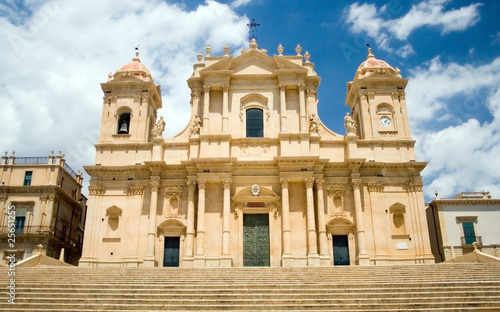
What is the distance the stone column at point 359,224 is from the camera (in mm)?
24928

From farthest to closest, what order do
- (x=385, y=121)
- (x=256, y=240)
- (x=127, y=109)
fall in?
(x=127, y=109), (x=385, y=121), (x=256, y=240)

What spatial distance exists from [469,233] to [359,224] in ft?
41.2

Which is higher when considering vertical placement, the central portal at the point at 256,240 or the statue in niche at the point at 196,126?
the statue in niche at the point at 196,126

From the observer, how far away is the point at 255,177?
26.8m

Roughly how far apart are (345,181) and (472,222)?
13.0 metres

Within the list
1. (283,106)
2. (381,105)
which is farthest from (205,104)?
(381,105)

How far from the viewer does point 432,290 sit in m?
13.8

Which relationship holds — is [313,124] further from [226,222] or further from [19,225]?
[19,225]

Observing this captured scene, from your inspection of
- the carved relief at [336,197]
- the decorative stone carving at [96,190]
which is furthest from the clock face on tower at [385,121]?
the decorative stone carving at [96,190]

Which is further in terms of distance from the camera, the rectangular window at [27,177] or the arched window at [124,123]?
the rectangular window at [27,177]

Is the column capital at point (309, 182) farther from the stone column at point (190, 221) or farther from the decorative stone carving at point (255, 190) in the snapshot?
the stone column at point (190, 221)

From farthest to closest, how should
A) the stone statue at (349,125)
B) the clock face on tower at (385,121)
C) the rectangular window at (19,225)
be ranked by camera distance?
the rectangular window at (19,225)
the clock face on tower at (385,121)
the stone statue at (349,125)

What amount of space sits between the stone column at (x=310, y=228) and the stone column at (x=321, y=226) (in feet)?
1.32

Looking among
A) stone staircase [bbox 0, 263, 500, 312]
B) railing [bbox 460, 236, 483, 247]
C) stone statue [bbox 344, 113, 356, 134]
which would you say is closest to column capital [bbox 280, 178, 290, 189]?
stone statue [bbox 344, 113, 356, 134]
